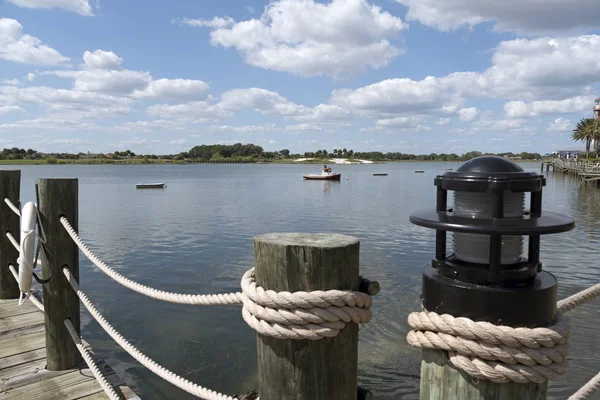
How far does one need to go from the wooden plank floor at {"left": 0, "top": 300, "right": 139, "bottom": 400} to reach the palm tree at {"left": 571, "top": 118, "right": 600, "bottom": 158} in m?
95.7

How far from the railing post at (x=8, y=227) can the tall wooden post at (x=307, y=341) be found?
189 inches

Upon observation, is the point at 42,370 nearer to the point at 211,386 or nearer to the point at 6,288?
the point at 6,288

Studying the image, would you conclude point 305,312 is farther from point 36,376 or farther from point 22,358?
point 22,358

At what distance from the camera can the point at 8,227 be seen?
216 inches

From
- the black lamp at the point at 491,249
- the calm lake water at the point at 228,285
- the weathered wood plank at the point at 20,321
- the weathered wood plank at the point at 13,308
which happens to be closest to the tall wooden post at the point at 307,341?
the black lamp at the point at 491,249

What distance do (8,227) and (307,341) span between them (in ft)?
17.7

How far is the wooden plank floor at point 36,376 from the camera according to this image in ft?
11.3

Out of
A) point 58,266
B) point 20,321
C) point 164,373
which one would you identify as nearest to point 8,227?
point 20,321

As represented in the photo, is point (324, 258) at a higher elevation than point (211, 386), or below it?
higher

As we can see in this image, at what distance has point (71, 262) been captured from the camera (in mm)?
3645

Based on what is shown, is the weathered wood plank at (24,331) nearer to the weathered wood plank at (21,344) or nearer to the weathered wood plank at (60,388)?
the weathered wood plank at (21,344)

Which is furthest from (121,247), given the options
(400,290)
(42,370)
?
(42,370)

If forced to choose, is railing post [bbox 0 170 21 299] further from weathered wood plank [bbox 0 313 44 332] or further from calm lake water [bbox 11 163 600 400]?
calm lake water [bbox 11 163 600 400]

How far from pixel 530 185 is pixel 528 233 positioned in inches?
7.5
